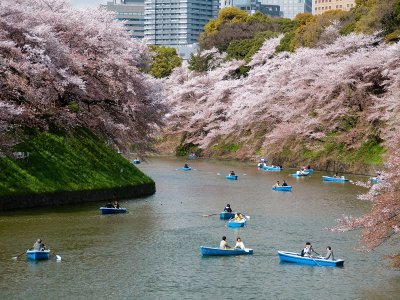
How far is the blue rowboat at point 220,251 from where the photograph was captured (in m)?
33.8

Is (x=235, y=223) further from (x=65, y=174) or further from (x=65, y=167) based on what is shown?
(x=65, y=167)

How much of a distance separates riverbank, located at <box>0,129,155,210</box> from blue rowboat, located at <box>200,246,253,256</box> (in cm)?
1410

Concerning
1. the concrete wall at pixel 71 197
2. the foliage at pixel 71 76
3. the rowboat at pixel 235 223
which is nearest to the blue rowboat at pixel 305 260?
the rowboat at pixel 235 223

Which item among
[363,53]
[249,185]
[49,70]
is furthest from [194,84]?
[49,70]

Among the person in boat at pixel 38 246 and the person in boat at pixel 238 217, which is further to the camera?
the person in boat at pixel 238 217

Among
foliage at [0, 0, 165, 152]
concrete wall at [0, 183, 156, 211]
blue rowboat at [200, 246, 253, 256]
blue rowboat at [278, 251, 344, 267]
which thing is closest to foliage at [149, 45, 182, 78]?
foliage at [0, 0, 165, 152]

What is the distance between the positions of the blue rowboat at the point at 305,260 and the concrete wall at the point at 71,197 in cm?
1712

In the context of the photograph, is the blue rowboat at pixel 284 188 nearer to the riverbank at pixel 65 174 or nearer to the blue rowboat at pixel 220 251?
the riverbank at pixel 65 174

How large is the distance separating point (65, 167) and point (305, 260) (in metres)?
21.1

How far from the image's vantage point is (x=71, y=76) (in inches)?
1900

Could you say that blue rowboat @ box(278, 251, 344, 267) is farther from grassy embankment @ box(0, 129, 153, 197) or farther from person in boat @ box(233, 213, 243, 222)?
grassy embankment @ box(0, 129, 153, 197)

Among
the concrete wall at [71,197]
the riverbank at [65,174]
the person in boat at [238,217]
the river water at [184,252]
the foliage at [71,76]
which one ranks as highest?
the foliage at [71,76]

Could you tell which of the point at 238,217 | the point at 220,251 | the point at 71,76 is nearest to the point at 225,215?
the point at 238,217

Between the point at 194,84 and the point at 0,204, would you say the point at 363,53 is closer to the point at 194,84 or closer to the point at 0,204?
the point at 194,84
